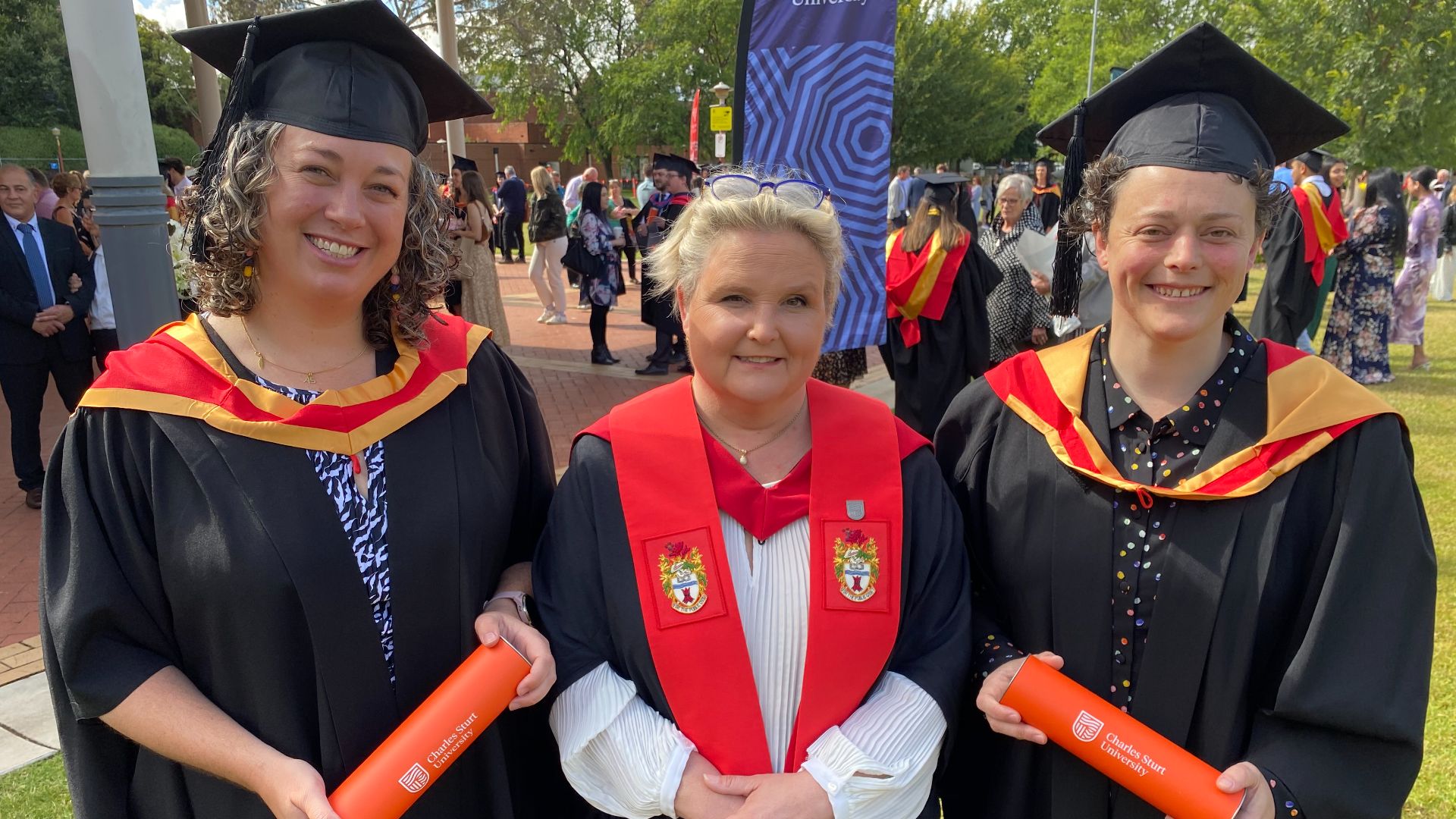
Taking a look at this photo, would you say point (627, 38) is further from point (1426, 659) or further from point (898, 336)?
point (1426, 659)

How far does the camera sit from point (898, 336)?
584cm

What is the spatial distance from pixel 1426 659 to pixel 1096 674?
22.9 inches

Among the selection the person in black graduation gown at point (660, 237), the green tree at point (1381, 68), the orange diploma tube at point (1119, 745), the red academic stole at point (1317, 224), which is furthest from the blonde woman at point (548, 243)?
the green tree at point (1381, 68)

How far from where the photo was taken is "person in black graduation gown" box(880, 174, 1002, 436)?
18.8ft

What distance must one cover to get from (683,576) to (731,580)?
95 mm

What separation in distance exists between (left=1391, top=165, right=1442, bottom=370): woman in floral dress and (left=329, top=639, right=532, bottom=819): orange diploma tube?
36.4 feet

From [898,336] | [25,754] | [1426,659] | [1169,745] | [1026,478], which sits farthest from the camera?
[898,336]

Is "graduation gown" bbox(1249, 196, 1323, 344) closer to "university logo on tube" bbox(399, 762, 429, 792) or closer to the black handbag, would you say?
the black handbag

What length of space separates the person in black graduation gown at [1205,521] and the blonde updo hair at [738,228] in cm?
54

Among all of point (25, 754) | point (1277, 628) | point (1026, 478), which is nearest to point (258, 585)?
point (1026, 478)

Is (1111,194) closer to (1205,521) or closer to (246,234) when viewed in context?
(1205,521)

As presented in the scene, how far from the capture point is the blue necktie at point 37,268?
565 cm

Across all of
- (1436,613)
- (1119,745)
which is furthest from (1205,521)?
(1436,613)

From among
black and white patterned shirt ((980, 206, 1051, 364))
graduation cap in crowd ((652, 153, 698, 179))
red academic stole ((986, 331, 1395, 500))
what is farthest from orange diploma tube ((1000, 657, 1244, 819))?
graduation cap in crowd ((652, 153, 698, 179))
